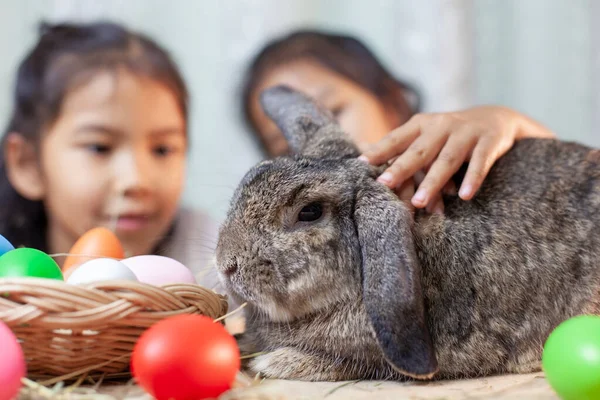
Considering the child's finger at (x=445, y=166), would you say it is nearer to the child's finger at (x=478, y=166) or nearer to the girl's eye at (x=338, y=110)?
the child's finger at (x=478, y=166)

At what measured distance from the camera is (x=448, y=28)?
→ 307 centimetres

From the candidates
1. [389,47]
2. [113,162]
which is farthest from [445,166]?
[389,47]

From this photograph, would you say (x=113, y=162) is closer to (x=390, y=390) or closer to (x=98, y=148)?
(x=98, y=148)

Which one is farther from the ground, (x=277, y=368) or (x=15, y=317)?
(x=15, y=317)

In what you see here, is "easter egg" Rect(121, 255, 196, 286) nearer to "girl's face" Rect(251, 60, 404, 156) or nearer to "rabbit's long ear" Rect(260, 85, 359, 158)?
"rabbit's long ear" Rect(260, 85, 359, 158)

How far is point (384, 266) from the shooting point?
1.35 metres

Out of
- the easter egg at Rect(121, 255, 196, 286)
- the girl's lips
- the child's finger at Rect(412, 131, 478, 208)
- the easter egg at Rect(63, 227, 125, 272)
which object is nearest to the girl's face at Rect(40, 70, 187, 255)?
the girl's lips

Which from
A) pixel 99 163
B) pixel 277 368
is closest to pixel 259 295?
pixel 277 368

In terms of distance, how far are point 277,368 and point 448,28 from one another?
7.16 feet

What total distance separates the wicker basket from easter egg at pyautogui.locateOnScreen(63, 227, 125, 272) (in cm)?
39

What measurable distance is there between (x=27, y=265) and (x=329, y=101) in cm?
187

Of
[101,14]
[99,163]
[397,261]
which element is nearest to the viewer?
[397,261]

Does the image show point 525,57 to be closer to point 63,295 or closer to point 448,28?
point 448,28

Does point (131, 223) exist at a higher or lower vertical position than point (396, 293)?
lower
